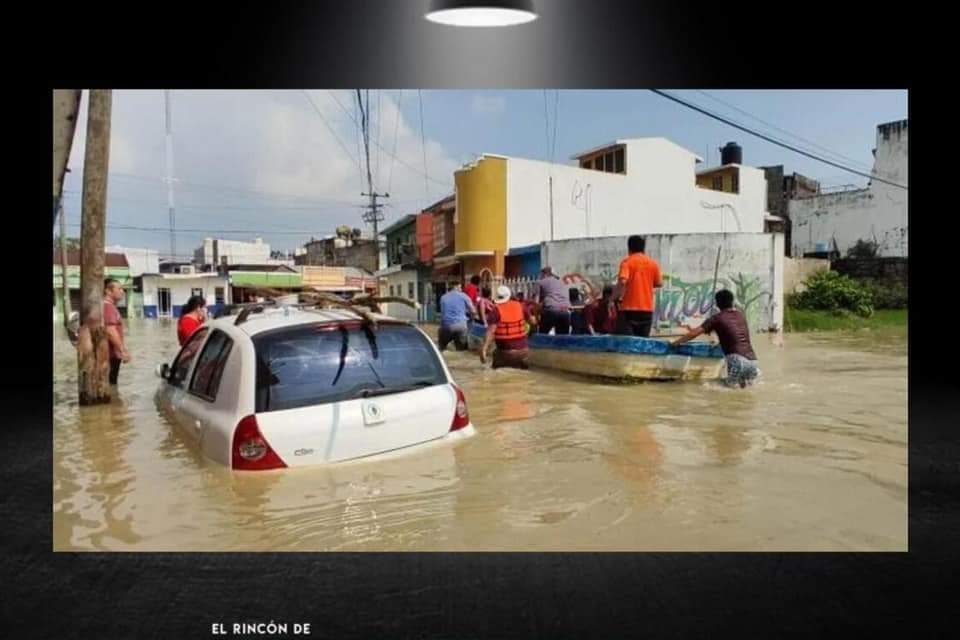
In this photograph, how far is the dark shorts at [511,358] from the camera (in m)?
5.19

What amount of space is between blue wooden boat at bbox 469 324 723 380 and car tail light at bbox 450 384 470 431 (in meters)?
0.87

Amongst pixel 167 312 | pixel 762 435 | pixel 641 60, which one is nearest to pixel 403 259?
pixel 167 312

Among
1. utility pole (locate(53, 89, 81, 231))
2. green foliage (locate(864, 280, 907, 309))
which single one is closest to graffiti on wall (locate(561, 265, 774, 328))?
green foliage (locate(864, 280, 907, 309))

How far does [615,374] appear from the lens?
5.36 meters

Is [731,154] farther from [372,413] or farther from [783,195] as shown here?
[372,413]

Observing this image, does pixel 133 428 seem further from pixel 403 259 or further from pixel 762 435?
pixel 762 435

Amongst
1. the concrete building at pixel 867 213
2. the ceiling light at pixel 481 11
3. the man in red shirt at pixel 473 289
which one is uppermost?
the ceiling light at pixel 481 11

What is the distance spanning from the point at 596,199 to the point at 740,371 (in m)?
1.25

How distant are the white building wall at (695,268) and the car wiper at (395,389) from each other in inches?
53.7

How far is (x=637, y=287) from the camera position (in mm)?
5164

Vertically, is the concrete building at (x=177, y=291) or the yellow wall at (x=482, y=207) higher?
the yellow wall at (x=482, y=207)

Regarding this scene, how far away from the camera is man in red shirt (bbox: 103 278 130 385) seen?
4.87 metres

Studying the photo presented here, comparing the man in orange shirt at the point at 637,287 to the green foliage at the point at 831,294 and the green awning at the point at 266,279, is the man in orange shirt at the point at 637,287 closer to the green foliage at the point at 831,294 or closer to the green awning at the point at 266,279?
the green foliage at the point at 831,294

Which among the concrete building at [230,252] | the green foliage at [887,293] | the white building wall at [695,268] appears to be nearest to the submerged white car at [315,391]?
the concrete building at [230,252]
